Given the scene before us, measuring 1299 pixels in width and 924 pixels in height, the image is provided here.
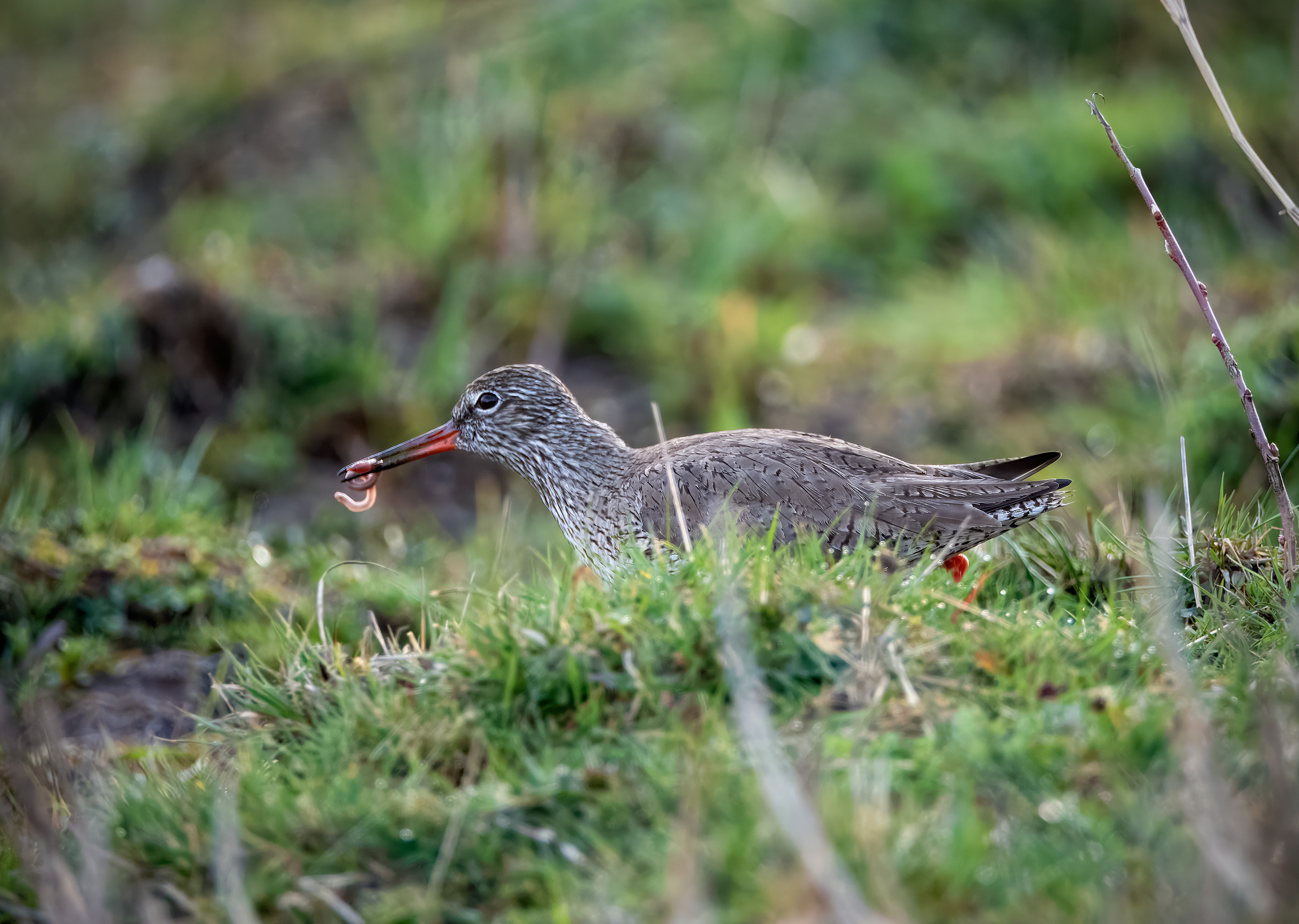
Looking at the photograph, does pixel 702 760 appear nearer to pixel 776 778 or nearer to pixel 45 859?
pixel 776 778

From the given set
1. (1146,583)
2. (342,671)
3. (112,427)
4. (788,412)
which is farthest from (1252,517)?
(112,427)

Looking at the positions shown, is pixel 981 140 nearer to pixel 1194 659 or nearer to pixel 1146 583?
pixel 1146 583

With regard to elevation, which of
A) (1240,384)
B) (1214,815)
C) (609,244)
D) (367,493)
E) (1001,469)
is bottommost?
(609,244)

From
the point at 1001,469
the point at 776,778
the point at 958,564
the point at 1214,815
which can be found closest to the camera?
the point at 1214,815

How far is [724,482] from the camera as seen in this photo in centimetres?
448

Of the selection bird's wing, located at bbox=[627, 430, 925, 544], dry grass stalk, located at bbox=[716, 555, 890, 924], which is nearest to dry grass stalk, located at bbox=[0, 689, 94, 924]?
dry grass stalk, located at bbox=[716, 555, 890, 924]

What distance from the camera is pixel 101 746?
4578 millimetres

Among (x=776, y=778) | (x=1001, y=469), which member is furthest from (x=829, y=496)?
(x=776, y=778)

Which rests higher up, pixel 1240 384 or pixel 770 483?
pixel 1240 384

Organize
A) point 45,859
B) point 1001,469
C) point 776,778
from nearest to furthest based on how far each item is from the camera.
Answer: point 776,778, point 45,859, point 1001,469

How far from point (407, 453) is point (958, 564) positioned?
2576mm

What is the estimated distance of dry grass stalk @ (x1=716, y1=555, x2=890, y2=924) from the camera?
2.29m

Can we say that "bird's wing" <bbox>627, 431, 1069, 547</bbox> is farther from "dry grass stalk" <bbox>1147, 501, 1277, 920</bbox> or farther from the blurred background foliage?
the blurred background foliage

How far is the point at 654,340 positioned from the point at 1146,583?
5505mm
